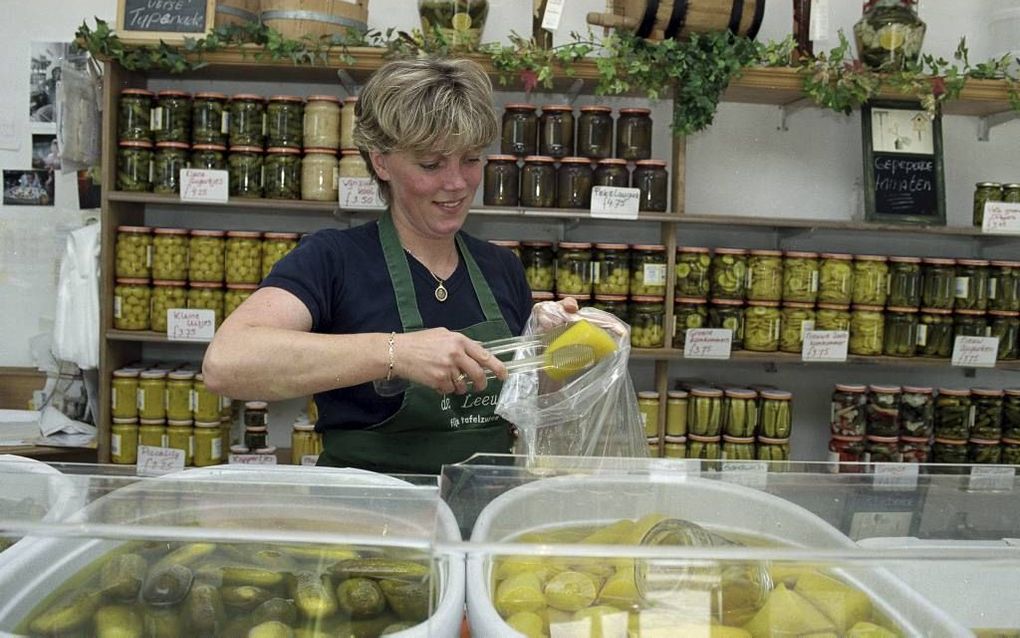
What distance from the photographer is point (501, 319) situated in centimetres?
169

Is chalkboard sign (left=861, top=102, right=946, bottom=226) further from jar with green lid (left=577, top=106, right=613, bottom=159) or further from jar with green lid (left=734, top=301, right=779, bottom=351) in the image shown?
jar with green lid (left=577, top=106, right=613, bottom=159)

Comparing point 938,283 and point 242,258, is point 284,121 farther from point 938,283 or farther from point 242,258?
point 938,283

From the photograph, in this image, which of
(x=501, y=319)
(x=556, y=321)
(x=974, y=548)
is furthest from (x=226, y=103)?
(x=974, y=548)

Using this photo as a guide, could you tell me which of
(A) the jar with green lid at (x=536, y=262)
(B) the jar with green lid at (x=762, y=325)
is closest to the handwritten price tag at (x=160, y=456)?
(A) the jar with green lid at (x=536, y=262)

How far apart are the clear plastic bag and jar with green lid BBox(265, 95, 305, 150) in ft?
5.32

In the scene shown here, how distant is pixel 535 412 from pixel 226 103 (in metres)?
1.96

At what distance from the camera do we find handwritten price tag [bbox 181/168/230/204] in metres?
2.81

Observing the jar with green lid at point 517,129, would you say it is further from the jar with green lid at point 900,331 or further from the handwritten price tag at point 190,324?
the jar with green lid at point 900,331

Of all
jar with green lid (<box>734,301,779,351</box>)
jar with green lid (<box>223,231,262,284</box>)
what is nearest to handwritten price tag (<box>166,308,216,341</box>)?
jar with green lid (<box>223,231,262,284</box>)

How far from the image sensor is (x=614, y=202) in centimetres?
286

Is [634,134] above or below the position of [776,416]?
above

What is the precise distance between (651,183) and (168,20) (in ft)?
5.33

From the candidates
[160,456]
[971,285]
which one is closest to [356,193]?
[160,456]

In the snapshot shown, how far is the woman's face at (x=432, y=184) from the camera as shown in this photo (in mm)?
1531
